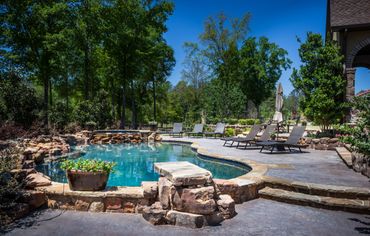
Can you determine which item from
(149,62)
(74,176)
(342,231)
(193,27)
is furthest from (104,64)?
(342,231)

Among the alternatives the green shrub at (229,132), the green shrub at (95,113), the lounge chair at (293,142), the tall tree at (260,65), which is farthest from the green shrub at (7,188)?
the tall tree at (260,65)

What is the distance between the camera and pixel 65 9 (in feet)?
61.5

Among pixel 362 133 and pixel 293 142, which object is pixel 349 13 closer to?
pixel 293 142

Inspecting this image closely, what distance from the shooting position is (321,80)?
37.7 feet

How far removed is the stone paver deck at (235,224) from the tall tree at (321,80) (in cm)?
845

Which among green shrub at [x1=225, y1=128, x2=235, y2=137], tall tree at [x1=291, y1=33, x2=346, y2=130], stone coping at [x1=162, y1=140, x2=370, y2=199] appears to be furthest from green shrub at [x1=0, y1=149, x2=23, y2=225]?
green shrub at [x1=225, y1=128, x2=235, y2=137]

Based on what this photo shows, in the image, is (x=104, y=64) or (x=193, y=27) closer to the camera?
(x=104, y=64)

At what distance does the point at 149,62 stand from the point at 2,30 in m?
11.7

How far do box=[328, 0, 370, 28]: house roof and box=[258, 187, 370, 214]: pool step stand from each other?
11.4m

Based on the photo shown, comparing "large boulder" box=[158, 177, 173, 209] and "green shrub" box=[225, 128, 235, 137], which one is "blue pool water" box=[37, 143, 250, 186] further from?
"green shrub" box=[225, 128, 235, 137]

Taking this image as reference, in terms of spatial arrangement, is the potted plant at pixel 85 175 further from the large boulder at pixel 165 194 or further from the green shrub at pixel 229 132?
the green shrub at pixel 229 132

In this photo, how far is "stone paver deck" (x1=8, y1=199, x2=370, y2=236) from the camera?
3.30 metres

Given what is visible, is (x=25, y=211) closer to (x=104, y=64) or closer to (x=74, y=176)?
(x=74, y=176)

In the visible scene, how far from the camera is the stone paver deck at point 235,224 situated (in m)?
3.30
